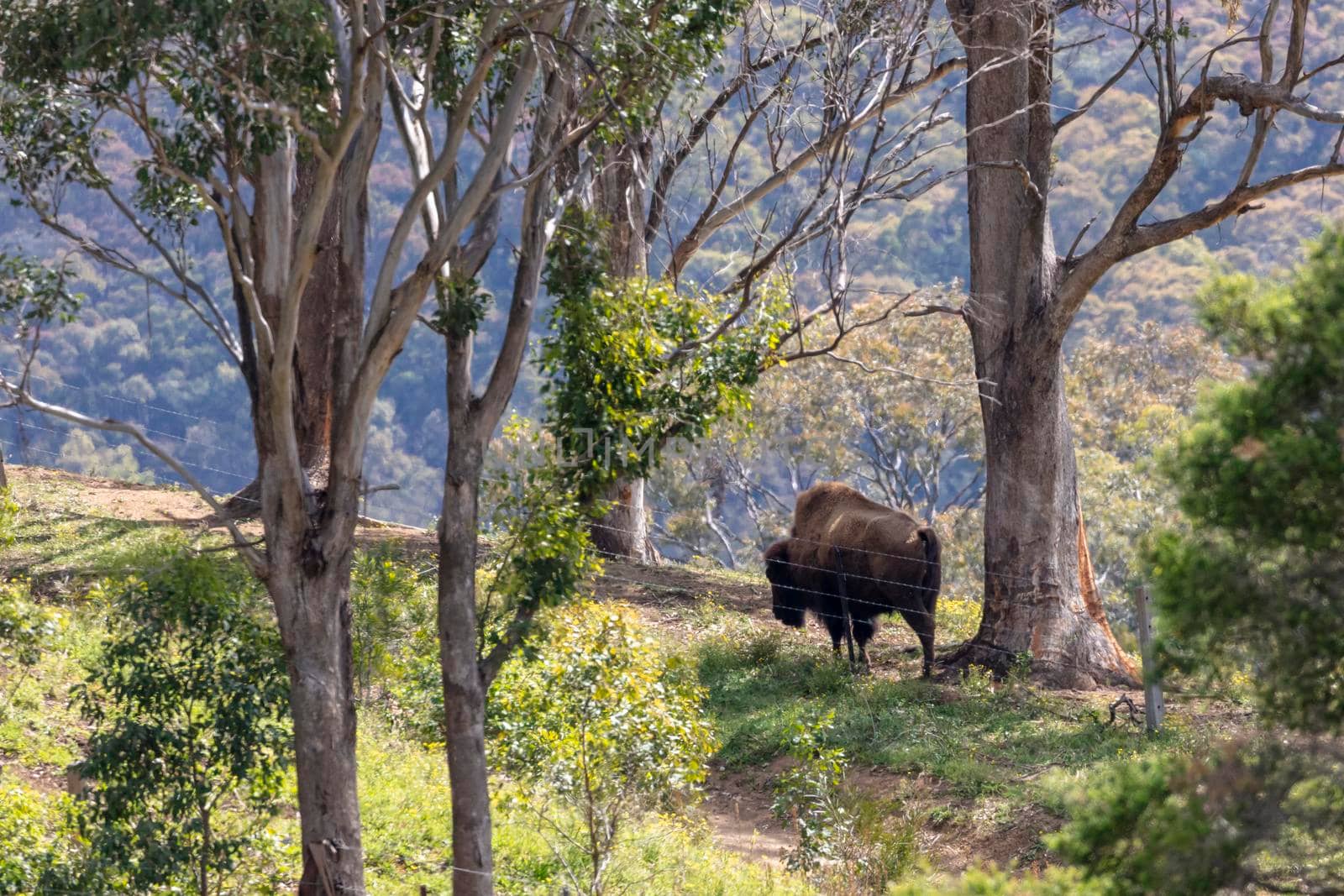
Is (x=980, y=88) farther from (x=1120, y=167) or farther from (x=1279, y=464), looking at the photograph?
(x=1120, y=167)

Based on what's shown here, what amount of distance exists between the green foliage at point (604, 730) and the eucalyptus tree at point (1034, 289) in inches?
208

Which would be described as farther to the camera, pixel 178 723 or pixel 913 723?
pixel 913 723

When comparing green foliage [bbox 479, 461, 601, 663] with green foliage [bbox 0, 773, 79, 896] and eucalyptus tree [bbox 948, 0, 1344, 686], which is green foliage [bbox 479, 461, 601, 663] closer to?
green foliage [bbox 0, 773, 79, 896]

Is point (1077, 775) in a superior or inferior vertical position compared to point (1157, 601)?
inferior

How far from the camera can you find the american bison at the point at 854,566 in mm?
13625

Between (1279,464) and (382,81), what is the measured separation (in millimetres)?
5066

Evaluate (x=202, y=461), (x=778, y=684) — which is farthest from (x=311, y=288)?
(x=202, y=461)

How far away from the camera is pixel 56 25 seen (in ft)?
24.7

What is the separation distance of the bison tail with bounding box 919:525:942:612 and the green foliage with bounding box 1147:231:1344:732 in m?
8.82

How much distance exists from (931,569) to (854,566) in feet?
3.38

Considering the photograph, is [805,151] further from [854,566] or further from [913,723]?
[913,723]

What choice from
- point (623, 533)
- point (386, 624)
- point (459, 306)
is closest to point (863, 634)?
point (623, 533)

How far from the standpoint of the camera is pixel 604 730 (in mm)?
8266

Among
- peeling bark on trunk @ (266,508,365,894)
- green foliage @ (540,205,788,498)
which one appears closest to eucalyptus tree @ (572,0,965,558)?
green foliage @ (540,205,788,498)
